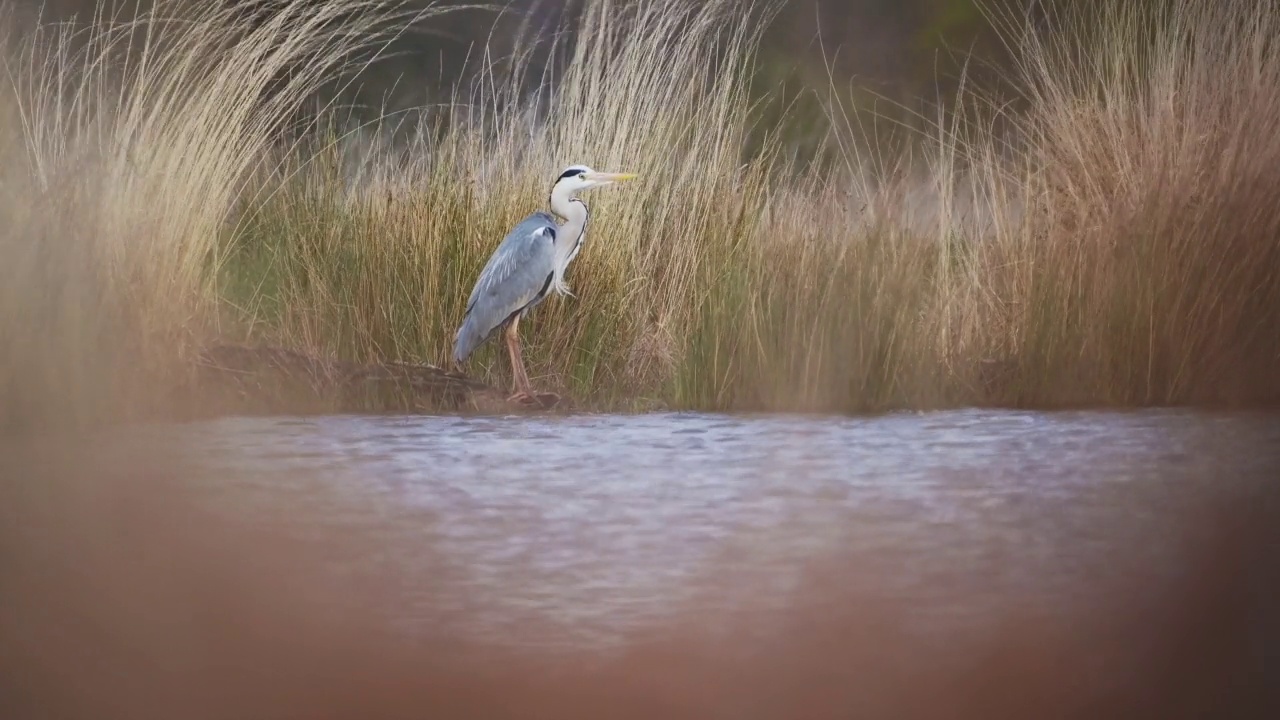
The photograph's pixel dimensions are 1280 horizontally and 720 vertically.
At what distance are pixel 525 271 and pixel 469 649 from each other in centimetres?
118

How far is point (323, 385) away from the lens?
2.96m

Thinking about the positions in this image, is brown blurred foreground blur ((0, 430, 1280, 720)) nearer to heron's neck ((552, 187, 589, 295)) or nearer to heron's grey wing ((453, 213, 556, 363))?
heron's grey wing ((453, 213, 556, 363))

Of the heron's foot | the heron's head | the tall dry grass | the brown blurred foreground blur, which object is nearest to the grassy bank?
the tall dry grass

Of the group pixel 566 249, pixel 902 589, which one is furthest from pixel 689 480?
pixel 566 249

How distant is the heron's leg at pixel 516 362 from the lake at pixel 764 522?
0.15 m

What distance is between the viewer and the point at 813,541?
7.52ft

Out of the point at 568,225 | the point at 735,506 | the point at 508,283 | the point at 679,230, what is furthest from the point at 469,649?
the point at 679,230

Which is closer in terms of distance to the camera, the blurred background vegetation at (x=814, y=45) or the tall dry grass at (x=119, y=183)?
the tall dry grass at (x=119, y=183)

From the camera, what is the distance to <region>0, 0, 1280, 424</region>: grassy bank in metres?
2.91

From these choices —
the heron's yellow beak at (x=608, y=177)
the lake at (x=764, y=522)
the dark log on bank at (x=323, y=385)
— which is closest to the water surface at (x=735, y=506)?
the lake at (x=764, y=522)

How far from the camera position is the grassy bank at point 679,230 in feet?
9.55

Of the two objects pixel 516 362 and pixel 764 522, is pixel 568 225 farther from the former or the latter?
pixel 764 522

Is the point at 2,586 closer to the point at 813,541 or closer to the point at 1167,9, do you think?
the point at 813,541

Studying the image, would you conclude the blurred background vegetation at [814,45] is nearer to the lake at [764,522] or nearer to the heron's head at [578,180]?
the heron's head at [578,180]
